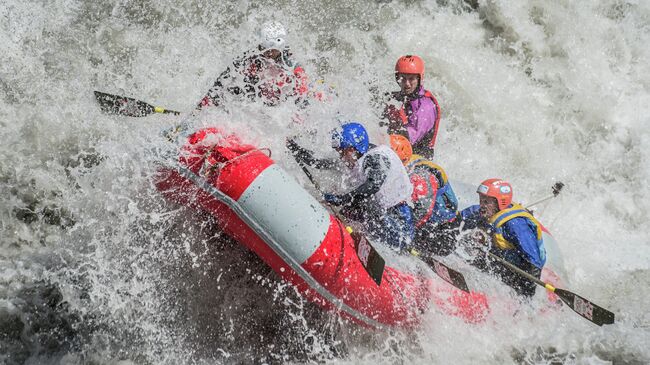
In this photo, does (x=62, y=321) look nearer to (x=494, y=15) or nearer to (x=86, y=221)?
(x=86, y=221)

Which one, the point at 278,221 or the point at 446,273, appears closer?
the point at 278,221

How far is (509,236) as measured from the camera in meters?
4.52

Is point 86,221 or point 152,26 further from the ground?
point 152,26

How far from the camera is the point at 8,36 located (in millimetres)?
6211

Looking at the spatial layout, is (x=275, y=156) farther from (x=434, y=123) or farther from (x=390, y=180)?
(x=434, y=123)

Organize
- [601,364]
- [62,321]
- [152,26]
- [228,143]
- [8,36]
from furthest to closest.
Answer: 1. [152,26]
2. [8,36]
3. [601,364]
4. [62,321]
5. [228,143]

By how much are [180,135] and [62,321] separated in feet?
5.19

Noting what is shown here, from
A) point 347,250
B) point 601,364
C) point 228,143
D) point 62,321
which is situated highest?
point 228,143

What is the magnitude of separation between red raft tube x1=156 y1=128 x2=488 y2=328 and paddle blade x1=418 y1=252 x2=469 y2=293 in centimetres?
37

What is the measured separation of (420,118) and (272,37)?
160cm

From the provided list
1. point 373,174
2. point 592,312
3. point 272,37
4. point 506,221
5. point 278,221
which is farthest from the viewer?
point 272,37

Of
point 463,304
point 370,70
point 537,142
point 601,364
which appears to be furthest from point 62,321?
point 537,142

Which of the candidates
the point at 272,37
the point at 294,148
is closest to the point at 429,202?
the point at 294,148

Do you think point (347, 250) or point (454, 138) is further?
point (454, 138)
